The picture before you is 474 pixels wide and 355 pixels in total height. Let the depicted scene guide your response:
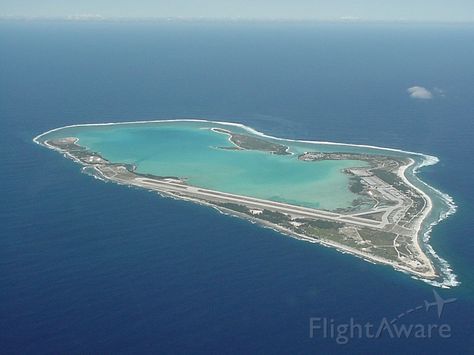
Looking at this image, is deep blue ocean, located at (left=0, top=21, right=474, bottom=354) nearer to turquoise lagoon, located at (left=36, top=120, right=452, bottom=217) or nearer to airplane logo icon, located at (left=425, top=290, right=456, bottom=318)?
airplane logo icon, located at (left=425, top=290, right=456, bottom=318)

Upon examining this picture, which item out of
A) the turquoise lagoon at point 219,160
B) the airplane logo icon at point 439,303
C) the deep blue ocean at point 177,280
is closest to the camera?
the deep blue ocean at point 177,280

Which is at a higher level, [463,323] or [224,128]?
[224,128]

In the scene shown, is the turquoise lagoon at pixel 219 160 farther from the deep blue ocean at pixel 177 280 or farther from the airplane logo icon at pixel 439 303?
the airplane logo icon at pixel 439 303

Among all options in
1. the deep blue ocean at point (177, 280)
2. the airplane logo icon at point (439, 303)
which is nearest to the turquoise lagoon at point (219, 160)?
the deep blue ocean at point (177, 280)

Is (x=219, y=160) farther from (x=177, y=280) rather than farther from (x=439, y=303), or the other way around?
(x=439, y=303)

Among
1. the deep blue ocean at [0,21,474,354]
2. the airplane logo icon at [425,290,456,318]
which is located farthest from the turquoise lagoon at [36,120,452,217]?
the airplane logo icon at [425,290,456,318]

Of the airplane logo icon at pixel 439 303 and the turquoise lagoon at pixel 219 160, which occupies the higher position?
the turquoise lagoon at pixel 219 160

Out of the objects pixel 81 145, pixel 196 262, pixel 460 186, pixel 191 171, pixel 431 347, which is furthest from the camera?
pixel 81 145

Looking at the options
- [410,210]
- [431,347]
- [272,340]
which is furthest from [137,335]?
[410,210]

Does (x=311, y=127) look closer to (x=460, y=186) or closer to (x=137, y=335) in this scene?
(x=460, y=186)

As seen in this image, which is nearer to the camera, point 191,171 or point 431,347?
point 431,347

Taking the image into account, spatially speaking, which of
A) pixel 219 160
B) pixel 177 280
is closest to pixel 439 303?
pixel 177 280
